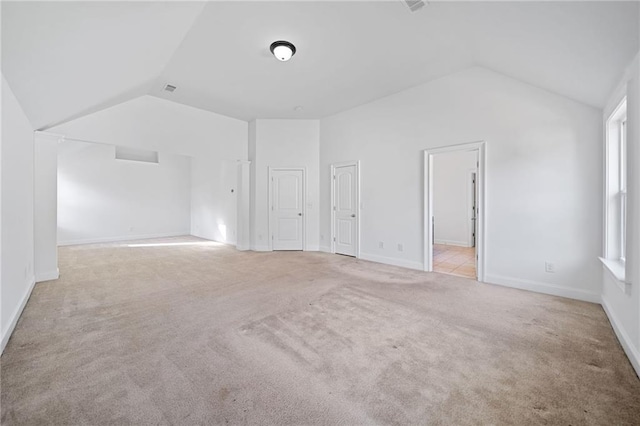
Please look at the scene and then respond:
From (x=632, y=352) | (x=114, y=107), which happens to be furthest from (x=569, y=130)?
(x=114, y=107)

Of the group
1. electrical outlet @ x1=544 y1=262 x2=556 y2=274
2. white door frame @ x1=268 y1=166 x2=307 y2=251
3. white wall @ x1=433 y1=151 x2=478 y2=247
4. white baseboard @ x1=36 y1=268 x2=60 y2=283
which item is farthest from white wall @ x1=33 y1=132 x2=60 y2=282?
white wall @ x1=433 y1=151 x2=478 y2=247

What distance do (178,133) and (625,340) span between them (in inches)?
273

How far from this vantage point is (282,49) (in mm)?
3330

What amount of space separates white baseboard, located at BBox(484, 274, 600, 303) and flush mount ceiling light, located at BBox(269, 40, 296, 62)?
160 inches

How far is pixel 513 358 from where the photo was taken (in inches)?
80.0

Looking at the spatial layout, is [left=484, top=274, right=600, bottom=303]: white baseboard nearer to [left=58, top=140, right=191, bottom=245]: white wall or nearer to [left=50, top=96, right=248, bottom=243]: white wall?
[left=50, top=96, right=248, bottom=243]: white wall

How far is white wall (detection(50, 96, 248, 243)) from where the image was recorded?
4777mm

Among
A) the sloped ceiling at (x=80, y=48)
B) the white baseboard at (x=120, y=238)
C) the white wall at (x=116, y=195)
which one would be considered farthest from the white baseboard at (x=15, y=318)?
the white wall at (x=116, y=195)

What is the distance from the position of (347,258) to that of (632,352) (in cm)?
397

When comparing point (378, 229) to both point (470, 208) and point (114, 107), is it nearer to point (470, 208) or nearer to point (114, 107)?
point (470, 208)

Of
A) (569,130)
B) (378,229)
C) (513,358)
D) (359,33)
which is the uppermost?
(359,33)

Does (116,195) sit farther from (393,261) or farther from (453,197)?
(453,197)

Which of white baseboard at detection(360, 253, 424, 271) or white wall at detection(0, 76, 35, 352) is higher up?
white wall at detection(0, 76, 35, 352)

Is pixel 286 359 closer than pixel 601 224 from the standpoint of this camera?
Yes
